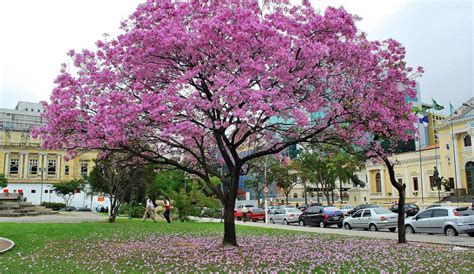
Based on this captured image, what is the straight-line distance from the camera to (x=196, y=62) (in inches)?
478

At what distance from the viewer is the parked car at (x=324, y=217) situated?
29.6 m

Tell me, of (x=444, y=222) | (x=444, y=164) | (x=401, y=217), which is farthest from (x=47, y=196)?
(x=401, y=217)

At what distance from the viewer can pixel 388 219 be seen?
24.4 meters

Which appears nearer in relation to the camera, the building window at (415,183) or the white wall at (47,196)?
the building window at (415,183)

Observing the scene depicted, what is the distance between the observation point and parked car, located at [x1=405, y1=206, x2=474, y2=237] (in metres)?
19.3

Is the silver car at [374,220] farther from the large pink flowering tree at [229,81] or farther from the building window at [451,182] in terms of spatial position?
the building window at [451,182]

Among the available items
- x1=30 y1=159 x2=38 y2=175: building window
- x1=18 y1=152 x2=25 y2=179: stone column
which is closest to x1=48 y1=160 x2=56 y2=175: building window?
x1=30 y1=159 x2=38 y2=175: building window

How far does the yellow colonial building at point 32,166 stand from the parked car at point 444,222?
6762 cm

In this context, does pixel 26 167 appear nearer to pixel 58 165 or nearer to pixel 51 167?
pixel 51 167

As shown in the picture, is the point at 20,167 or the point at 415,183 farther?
the point at 20,167

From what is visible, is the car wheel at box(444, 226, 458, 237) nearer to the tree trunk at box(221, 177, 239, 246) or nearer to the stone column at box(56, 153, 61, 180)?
the tree trunk at box(221, 177, 239, 246)

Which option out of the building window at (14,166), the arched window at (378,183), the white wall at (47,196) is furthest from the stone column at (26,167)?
the arched window at (378,183)

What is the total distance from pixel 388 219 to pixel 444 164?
39659 millimetres

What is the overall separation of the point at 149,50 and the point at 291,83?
3965mm
